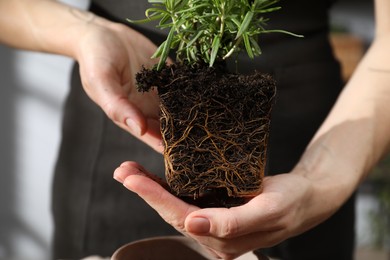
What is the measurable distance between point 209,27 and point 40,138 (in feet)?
6.90

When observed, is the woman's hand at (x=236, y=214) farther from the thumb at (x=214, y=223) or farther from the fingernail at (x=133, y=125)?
the fingernail at (x=133, y=125)

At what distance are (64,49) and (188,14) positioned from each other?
361 mm

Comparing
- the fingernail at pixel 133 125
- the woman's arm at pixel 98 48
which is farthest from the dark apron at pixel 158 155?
the fingernail at pixel 133 125

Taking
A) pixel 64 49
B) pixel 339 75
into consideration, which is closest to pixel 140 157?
pixel 64 49

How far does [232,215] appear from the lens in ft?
2.17

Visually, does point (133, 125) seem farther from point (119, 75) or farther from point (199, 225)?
point (199, 225)

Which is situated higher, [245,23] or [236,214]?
[245,23]

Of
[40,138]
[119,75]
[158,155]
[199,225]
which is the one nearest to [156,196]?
[199,225]

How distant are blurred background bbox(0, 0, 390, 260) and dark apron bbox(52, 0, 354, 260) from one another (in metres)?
1.44

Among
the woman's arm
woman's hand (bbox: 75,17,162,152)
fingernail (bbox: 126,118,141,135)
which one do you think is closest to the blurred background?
the woman's arm

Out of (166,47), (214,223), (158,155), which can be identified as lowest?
(158,155)

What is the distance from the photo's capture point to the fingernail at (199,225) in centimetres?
65

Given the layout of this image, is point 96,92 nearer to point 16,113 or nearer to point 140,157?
point 140,157

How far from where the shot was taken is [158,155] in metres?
1.22
